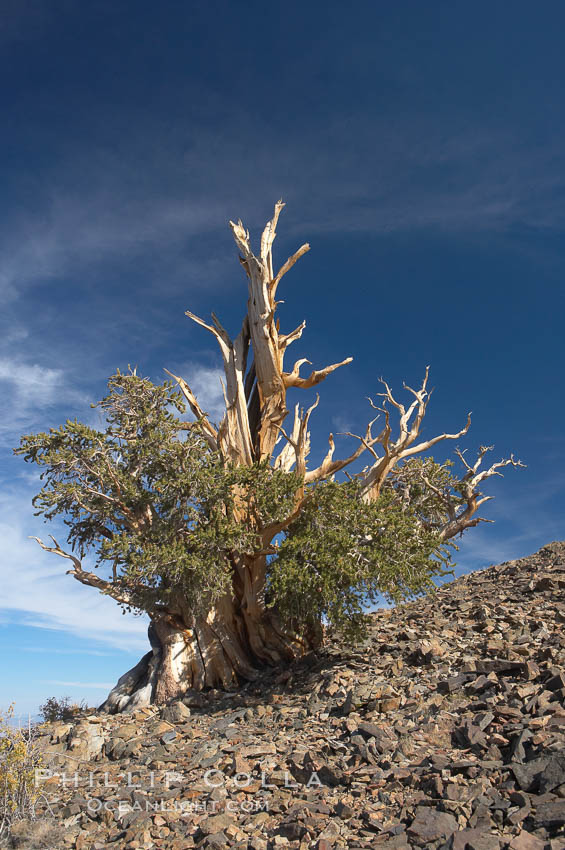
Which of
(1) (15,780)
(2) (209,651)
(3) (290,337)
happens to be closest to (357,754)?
(1) (15,780)

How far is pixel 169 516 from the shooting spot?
15.6 m

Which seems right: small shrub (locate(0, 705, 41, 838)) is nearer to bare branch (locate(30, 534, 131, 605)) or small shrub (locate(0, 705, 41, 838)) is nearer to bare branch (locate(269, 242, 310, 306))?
bare branch (locate(30, 534, 131, 605))

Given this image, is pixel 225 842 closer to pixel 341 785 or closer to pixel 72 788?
pixel 341 785

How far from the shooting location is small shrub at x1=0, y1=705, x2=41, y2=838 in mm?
9570

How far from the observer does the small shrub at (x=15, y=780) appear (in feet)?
31.4

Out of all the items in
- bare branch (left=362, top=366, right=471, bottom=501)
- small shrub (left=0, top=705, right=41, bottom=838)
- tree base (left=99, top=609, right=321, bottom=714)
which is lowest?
small shrub (left=0, top=705, right=41, bottom=838)

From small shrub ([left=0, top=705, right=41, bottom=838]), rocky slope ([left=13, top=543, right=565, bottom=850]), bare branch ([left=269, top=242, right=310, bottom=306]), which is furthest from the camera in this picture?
bare branch ([left=269, top=242, right=310, bottom=306])

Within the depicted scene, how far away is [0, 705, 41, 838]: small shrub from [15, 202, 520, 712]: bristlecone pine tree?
15.8ft

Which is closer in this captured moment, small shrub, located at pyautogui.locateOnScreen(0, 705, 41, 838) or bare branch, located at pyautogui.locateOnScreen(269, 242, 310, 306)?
small shrub, located at pyautogui.locateOnScreen(0, 705, 41, 838)

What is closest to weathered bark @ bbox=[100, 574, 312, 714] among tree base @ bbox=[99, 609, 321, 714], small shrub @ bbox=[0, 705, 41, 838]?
tree base @ bbox=[99, 609, 321, 714]

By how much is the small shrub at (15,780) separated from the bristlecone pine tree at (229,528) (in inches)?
190

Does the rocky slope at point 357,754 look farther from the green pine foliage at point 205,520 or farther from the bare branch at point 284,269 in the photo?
the bare branch at point 284,269

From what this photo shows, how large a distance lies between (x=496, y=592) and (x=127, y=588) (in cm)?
1060

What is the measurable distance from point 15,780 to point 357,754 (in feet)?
17.3
